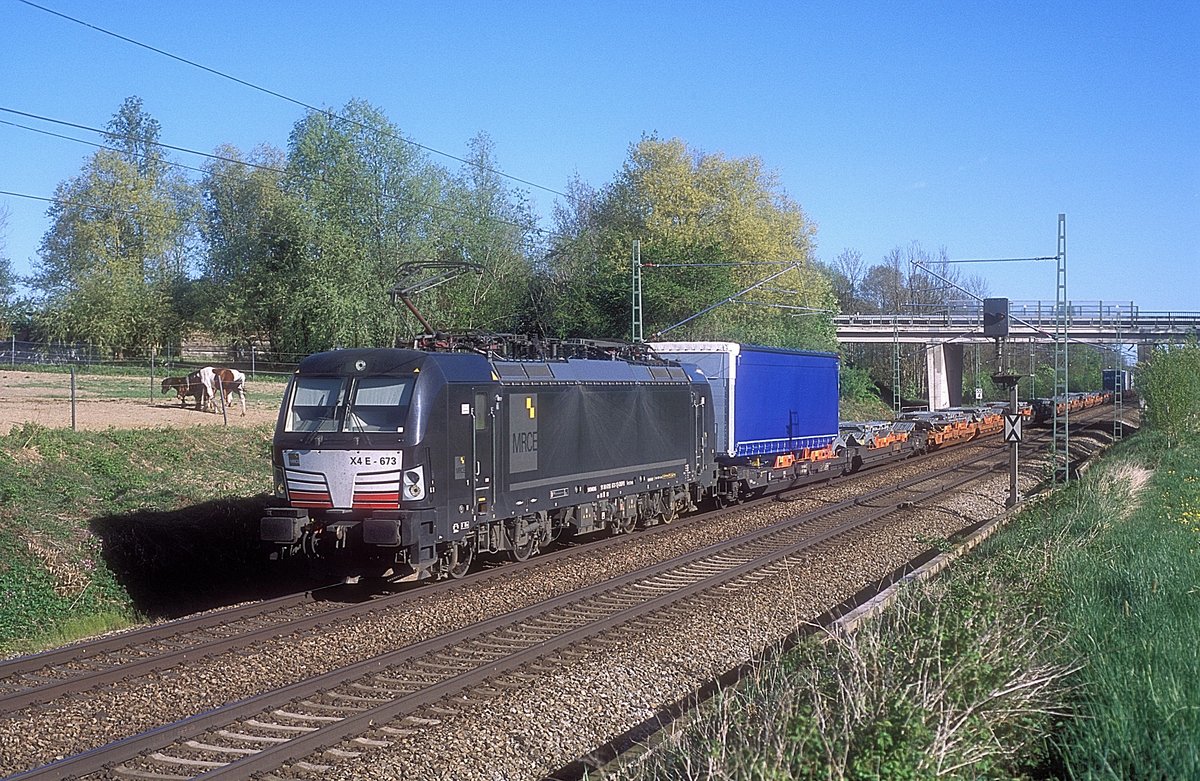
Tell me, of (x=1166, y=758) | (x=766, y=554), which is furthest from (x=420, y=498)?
(x=1166, y=758)

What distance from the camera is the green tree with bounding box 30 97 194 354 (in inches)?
1957

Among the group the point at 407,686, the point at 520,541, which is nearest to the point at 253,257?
the point at 520,541

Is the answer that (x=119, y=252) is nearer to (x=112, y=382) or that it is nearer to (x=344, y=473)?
(x=112, y=382)

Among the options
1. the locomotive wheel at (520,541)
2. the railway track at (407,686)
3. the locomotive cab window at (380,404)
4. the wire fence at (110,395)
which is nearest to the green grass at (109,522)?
the wire fence at (110,395)

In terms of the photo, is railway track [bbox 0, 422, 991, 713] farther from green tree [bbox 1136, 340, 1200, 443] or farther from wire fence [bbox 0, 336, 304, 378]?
green tree [bbox 1136, 340, 1200, 443]

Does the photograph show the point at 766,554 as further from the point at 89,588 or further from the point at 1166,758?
the point at 1166,758

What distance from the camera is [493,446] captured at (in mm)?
13836

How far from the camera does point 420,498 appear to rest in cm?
1238

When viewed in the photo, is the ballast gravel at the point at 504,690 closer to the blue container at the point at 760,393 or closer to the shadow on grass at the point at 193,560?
the shadow on grass at the point at 193,560

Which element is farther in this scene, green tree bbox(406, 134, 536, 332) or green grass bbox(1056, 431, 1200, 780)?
green tree bbox(406, 134, 536, 332)

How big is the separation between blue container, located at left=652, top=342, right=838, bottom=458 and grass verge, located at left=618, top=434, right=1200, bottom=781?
11829mm

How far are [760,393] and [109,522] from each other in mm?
12976

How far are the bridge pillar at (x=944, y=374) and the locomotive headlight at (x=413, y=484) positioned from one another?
167 ft

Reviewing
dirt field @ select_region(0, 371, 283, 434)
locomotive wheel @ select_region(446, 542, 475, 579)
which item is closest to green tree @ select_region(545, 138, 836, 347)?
dirt field @ select_region(0, 371, 283, 434)
